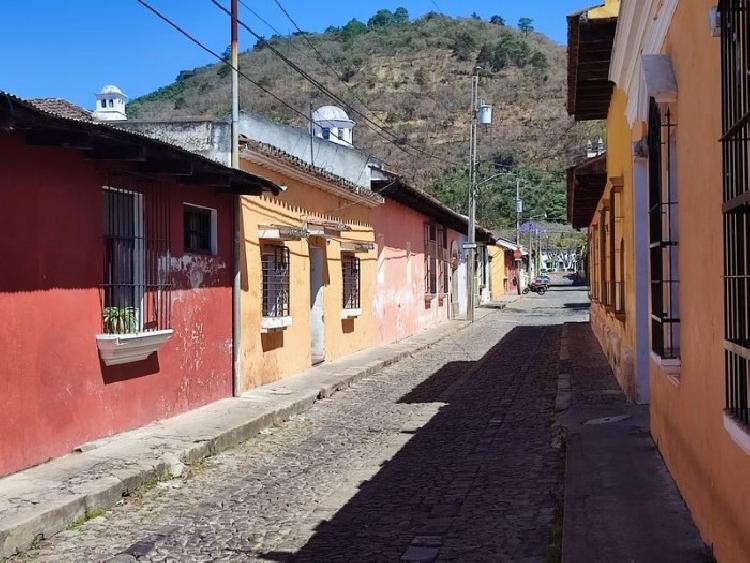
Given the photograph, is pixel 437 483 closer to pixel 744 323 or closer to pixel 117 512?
pixel 117 512

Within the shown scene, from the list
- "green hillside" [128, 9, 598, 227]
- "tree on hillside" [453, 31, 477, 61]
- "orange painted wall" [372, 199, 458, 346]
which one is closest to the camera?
"orange painted wall" [372, 199, 458, 346]

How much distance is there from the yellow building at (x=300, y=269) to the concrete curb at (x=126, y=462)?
82 centimetres

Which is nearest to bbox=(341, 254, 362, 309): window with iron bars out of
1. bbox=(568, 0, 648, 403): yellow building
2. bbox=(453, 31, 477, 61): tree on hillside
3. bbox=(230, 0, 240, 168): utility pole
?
bbox=(568, 0, 648, 403): yellow building

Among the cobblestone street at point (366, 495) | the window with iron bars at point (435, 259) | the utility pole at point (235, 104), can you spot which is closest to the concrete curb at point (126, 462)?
the cobblestone street at point (366, 495)

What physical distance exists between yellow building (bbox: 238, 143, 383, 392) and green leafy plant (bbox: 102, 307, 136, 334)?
318 cm

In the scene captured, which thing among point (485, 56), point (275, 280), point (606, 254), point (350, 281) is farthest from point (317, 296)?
point (485, 56)

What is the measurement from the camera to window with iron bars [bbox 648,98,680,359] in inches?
236

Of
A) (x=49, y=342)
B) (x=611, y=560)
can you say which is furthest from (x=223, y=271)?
(x=611, y=560)

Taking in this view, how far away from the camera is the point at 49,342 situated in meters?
6.92

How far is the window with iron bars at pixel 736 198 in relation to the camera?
3.34m

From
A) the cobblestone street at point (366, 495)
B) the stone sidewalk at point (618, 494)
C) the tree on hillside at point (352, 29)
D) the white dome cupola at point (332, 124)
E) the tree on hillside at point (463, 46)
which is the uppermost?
the tree on hillside at point (352, 29)

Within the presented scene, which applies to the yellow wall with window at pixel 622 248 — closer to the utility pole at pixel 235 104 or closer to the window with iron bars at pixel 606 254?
the window with iron bars at pixel 606 254

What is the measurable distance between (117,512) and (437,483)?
2387 mm

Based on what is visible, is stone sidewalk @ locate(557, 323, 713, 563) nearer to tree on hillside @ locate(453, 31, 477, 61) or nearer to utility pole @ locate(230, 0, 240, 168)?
utility pole @ locate(230, 0, 240, 168)
